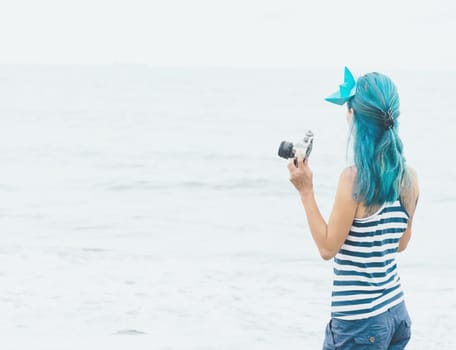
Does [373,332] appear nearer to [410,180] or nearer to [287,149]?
[410,180]

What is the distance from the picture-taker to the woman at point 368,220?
255cm

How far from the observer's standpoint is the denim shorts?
2.64 metres

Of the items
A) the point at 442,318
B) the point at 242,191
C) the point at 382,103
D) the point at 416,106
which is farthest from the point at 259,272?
the point at 416,106

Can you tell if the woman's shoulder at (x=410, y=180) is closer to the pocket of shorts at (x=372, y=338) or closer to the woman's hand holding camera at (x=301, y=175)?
the woman's hand holding camera at (x=301, y=175)

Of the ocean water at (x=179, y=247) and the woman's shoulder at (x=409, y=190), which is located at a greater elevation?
the woman's shoulder at (x=409, y=190)

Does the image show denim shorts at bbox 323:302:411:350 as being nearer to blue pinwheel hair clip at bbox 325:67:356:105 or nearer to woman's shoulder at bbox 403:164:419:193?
woman's shoulder at bbox 403:164:419:193

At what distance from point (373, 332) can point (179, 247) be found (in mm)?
7759

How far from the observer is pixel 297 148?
104 inches

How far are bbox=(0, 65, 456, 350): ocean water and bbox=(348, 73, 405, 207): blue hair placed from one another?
3.36m

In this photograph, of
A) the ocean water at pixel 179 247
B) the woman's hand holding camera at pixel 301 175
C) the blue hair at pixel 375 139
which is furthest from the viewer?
the ocean water at pixel 179 247

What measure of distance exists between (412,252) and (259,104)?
4756cm

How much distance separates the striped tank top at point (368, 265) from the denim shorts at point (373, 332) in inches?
0.9

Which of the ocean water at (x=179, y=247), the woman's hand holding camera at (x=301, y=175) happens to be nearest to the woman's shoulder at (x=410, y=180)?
the woman's hand holding camera at (x=301, y=175)

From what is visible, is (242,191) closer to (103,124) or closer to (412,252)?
(412,252)
